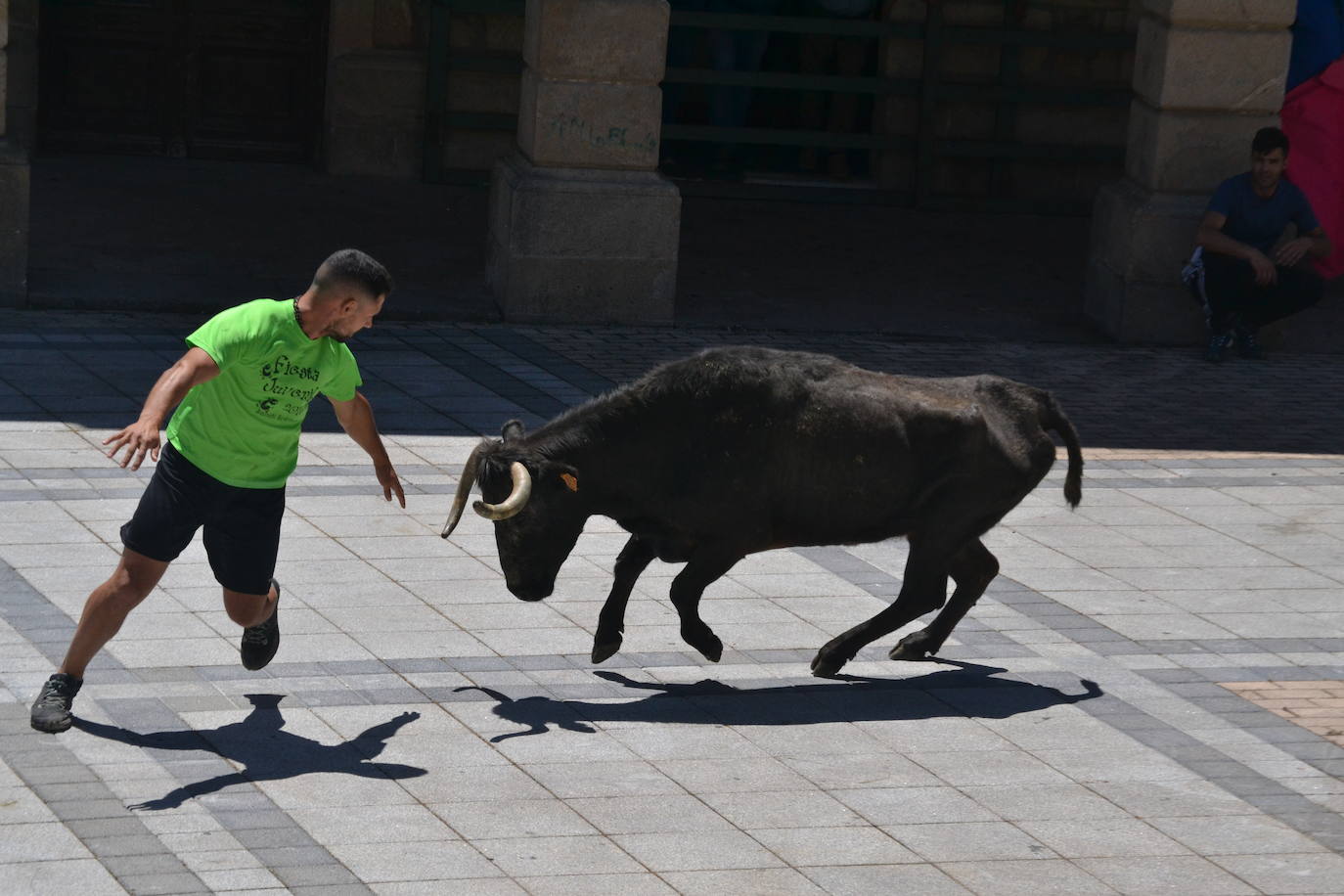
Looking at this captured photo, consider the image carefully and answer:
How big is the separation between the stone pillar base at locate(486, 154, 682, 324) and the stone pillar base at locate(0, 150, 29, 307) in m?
3.07

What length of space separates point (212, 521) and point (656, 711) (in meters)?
1.72

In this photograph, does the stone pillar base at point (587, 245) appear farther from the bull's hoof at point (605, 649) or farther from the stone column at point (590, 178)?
the bull's hoof at point (605, 649)

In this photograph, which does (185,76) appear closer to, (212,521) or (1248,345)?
(1248,345)

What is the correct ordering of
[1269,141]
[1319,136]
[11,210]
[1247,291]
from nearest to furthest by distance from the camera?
[11,210] → [1269,141] → [1247,291] → [1319,136]

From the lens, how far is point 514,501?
757 centimetres

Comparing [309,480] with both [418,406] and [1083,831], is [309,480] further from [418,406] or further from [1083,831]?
[1083,831]

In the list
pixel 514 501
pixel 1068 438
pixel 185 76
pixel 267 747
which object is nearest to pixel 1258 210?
pixel 1068 438

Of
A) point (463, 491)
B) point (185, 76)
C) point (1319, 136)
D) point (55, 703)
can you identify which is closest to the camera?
point (55, 703)

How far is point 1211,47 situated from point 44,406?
8.01 metres

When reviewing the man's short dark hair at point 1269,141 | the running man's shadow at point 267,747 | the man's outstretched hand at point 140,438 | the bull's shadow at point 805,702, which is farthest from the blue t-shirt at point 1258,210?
the man's outstretched hand at point 140,438

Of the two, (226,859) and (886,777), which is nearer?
(226,859)

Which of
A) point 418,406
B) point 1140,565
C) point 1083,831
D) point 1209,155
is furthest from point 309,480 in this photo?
point 1209,155

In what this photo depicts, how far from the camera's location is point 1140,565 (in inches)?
391

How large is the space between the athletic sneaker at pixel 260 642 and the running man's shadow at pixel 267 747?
0.27 meters
